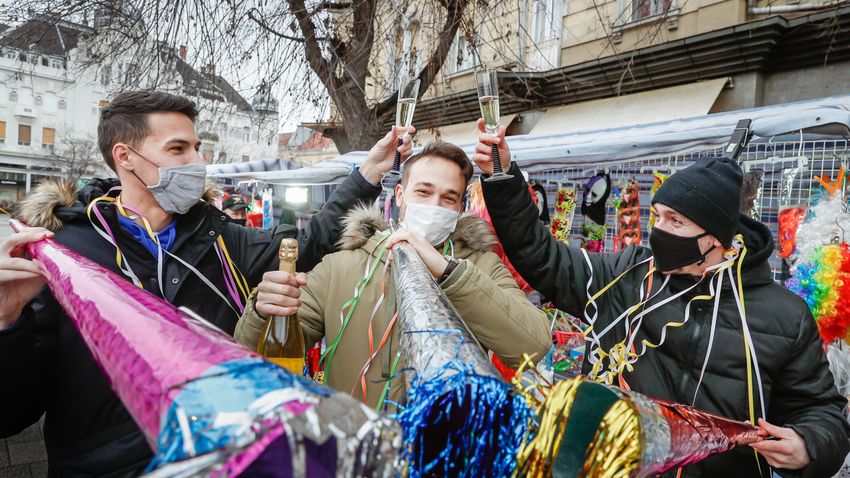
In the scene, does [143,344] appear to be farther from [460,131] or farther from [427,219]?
[460,131]

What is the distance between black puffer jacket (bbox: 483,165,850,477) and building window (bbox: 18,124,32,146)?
57.0m

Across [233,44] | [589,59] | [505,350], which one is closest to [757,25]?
[589,59]

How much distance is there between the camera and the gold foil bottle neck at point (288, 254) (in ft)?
3.89

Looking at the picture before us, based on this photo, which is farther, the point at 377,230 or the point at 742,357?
the point at 377,230

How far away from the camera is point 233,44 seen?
7.06 meters

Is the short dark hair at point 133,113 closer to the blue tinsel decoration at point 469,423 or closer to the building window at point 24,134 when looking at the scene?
the blue tinsel decoration at point 469,423

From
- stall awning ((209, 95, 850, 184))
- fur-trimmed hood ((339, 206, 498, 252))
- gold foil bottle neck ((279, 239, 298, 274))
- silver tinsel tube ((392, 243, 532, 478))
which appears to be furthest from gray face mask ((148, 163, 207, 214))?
stall awning ((209, 95, 850, 184))

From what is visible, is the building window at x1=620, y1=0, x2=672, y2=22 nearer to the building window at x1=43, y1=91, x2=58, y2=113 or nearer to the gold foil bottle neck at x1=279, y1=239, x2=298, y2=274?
the gold foil bottle neck at x1=279, y1=239, x2=298, y2=274

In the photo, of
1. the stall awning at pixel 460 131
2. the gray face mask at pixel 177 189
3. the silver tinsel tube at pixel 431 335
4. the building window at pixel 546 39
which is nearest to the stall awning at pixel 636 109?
the building window at pixel 546 39

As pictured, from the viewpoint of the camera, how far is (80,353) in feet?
4.91

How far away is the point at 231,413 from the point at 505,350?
3.51 ft

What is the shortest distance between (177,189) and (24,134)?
186 ft

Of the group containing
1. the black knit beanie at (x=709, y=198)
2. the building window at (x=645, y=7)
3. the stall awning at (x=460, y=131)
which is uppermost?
the building window at (x=645, y=7)

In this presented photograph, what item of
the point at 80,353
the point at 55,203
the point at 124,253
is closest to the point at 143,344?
the point at 80,353
